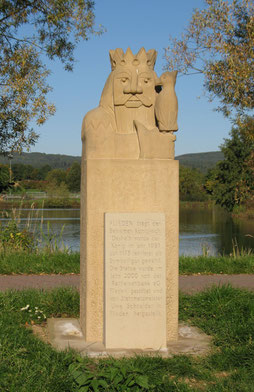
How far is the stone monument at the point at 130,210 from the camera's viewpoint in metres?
4.96

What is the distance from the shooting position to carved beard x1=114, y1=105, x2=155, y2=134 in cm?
537

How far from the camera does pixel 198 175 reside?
85.0 meters

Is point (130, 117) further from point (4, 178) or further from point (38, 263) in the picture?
point (4, 178)

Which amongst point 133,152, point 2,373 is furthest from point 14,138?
point 2,373

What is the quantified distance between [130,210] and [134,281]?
2.43ft

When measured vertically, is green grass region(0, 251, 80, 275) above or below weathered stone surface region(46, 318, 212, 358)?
above

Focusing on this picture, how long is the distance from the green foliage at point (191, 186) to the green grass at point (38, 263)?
56.2 metres

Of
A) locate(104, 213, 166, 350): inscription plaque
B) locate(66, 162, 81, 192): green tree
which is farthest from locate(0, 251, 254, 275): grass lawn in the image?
locate(66, 162, 81, 192): green tree

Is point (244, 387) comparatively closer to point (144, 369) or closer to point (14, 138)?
point (144, 369)

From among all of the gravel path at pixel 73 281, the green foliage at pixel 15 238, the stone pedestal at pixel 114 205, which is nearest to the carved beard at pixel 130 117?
the stone pedestal at pixel 114 205

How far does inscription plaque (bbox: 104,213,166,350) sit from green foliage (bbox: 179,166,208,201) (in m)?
61.3

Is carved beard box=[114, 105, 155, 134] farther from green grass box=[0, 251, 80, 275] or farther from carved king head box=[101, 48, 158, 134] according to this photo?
green grass box=[0, 251, 80, 275]

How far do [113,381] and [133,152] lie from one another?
7.89 feet

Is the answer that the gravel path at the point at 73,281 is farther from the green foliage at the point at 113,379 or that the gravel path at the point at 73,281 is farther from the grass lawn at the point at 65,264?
the green foliage at the point at 113,379
